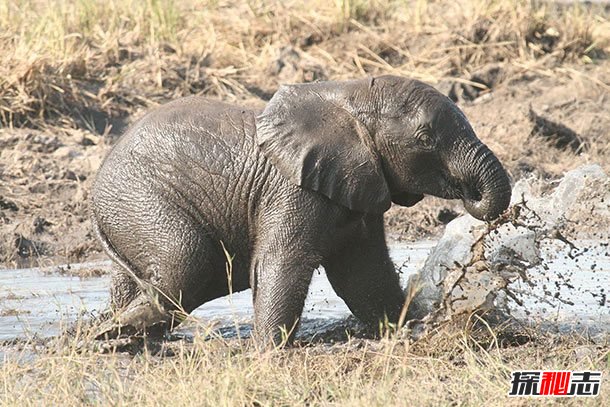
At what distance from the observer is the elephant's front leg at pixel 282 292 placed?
692 centimetres

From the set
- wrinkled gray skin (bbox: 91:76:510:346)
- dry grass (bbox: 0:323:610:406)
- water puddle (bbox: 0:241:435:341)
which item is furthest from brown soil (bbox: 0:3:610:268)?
dry grass (bbox: 0:323:610:406)

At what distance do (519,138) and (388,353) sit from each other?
19.9 feet

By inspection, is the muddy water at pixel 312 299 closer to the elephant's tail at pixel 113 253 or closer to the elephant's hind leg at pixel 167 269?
the elephant's tail at pixel 113 253

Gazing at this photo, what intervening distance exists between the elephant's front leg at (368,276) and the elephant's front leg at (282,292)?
472 millimetres

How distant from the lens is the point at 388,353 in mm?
6262

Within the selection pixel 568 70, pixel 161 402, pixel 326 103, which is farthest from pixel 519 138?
pixel 161 402

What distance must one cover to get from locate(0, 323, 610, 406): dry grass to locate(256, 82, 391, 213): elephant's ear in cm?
82

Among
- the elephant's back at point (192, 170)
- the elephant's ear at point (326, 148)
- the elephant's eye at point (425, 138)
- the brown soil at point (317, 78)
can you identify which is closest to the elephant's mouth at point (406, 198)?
the elephant's ear at point (326, 148)

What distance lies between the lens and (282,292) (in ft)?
22.7

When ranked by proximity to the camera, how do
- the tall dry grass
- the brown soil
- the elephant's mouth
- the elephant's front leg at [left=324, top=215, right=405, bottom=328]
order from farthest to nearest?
the tall dry grass < the brown soil < the elephant's front leg at [left=324, top=215, right=405, bottom=328] < the elephant's mouth

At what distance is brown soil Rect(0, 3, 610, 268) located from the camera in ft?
34.8

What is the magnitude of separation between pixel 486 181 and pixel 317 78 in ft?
20.4

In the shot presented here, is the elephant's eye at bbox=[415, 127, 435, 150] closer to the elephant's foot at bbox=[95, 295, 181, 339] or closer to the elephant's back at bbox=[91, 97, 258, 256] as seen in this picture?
the elephant's back at bbox=[91, 97, 258, 256]

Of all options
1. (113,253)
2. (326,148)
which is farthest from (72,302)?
(326,148)
